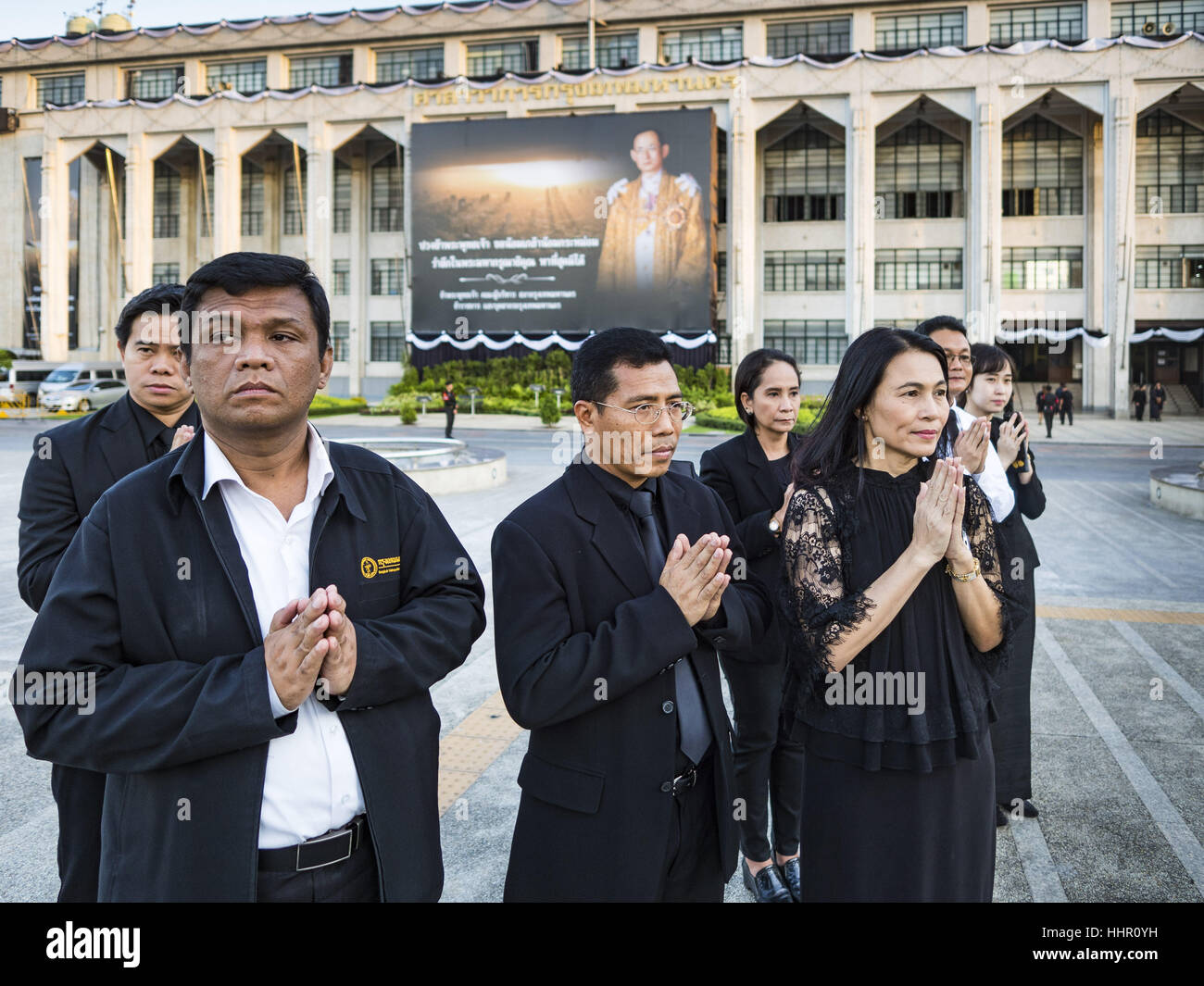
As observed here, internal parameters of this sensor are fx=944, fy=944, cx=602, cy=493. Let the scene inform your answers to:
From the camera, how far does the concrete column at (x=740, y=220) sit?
120ft

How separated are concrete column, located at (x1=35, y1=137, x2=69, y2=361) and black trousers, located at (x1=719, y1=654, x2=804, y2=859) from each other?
47396 millimetres

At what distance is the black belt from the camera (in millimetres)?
1913

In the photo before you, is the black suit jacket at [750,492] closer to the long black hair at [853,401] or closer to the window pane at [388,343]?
the long black hair at [853,401]

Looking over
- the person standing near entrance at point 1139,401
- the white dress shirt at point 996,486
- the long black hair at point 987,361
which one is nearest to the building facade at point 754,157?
the person standing near entrance at point 1139,401

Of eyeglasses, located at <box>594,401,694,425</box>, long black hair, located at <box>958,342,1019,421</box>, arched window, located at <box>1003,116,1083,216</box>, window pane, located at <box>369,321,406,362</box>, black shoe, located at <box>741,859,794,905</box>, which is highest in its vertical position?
arched window, located at <box>1003,116,1083,216</box>

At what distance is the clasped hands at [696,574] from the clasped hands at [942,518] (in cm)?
51

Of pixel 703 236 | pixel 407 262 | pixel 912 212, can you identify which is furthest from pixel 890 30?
pixel 407 262

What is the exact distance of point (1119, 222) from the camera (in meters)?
34.1

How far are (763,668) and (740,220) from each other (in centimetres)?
3582

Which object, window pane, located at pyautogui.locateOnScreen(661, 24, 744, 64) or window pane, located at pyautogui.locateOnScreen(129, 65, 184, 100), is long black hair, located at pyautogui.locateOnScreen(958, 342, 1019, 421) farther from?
window pane, located at pyautogui.locateOnScreen(129, 65, 184, 100)

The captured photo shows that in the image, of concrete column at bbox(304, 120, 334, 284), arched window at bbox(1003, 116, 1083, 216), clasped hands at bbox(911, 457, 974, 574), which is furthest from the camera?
concrete column at bbox(304, 120, 334, 284)

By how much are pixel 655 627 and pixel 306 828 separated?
34.1 inches

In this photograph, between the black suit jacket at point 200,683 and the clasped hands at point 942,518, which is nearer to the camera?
the black suit jacket at point 200,683

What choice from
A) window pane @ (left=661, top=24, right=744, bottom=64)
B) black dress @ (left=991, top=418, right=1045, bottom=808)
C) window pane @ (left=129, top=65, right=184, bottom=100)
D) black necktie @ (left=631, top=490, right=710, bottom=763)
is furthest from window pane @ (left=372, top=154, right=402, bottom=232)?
black necktie @ (left=631, top=490, right=710, bottom=763)
